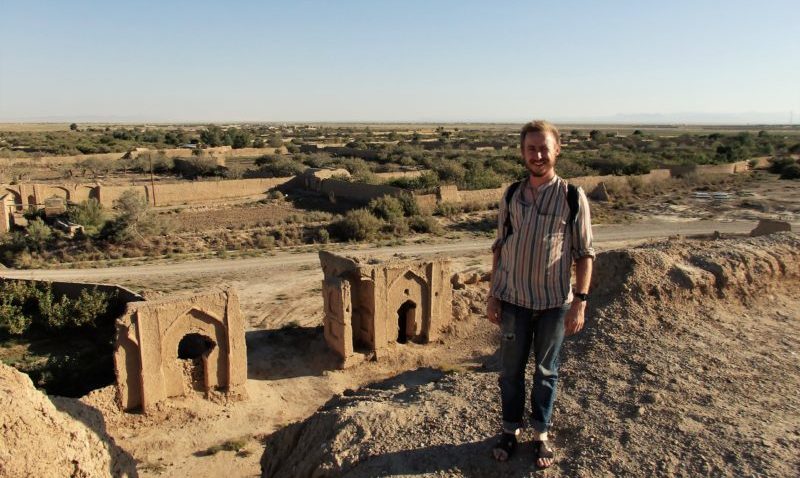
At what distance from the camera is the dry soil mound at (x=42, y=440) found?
218 inches

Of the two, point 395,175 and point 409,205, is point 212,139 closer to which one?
point 395,175

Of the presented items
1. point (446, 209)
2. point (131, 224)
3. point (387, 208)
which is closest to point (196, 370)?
point (131, 224)

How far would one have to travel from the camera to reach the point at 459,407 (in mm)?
6277

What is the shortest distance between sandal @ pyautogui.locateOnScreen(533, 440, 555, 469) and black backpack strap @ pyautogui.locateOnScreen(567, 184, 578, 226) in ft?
6.37

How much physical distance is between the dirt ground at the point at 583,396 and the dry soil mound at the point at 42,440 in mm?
2215

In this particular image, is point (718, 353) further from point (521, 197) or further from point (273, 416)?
point (273, 416)

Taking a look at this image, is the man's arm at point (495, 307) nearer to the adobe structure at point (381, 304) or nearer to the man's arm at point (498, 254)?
the man's arm at point (498, 254)

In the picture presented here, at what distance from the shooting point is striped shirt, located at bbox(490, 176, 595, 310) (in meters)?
4.74

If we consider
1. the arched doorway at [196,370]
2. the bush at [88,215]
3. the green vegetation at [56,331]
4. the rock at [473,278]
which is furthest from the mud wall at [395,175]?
the arched doorway at [196,370]

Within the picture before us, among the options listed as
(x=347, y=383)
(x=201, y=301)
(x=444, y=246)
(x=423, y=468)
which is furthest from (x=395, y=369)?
(x=444, y=246)

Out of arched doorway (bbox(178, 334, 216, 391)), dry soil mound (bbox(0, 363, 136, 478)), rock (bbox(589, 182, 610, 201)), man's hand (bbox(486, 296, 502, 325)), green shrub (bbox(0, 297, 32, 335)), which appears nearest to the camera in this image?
man's hand (bbox(486, 296, 502, 325))

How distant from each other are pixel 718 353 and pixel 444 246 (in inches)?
838

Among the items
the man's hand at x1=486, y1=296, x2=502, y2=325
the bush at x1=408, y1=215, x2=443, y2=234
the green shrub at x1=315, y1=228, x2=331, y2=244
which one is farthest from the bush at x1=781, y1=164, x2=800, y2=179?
the man's hand at x1=486, y1=296, x2=502, y2=325

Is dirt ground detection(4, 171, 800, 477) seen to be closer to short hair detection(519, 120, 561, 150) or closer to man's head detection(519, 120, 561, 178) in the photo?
man's head detection(519, 120, 561, 178)
